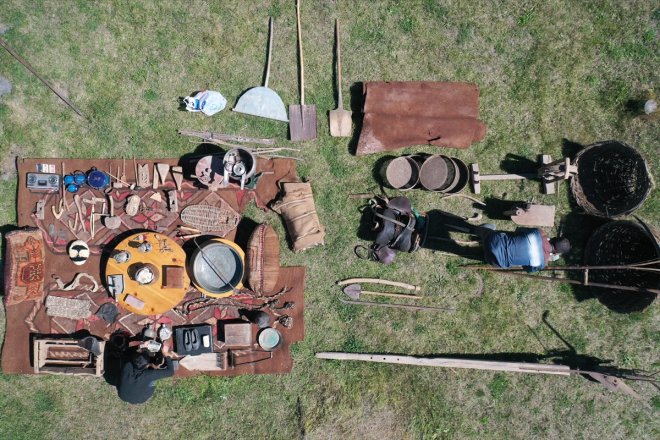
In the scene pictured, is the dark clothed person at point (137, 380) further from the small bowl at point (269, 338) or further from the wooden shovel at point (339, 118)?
the wooden shovel at point (339, 118)

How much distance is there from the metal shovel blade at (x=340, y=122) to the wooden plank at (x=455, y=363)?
12.1 feet

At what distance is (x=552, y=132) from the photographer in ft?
26.8

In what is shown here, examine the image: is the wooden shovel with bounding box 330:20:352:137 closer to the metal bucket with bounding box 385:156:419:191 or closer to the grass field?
the grass field

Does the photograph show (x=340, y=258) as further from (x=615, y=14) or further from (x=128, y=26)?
(x=615, y=14)

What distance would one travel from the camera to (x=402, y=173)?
25.8 ft

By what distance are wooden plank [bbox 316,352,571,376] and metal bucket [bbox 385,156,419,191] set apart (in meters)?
2.85

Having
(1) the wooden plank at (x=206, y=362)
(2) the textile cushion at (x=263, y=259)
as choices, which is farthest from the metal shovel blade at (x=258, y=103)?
(1) the wooden plank at (x=206, y=362)

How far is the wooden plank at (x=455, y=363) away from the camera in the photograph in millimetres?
7848

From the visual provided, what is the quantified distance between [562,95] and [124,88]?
24.3 ft

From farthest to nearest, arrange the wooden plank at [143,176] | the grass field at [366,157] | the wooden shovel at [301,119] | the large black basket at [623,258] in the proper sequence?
the wooden shovel at [301,119]
the grass field at [366,157]
the wooden plank at [143,176]
the large black basket at [623,258]

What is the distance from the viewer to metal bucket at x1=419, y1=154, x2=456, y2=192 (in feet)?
25.7

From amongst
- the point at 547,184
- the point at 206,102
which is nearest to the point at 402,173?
the point at 547,184

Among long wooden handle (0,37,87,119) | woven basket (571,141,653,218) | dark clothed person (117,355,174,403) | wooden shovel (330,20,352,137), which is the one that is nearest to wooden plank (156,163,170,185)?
long wooden handle (0,37,87,119)

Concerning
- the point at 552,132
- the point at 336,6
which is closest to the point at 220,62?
the point at 336,6
